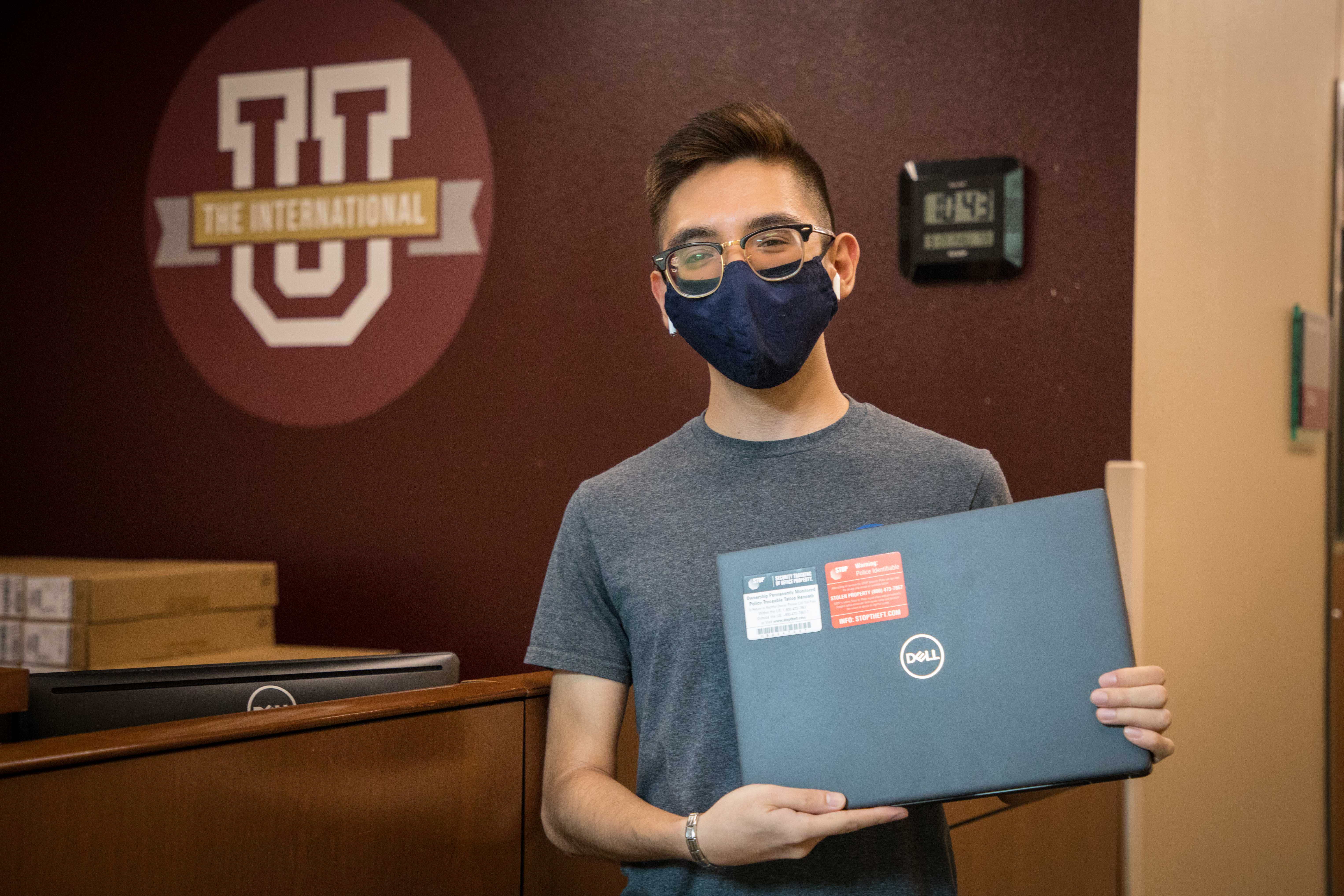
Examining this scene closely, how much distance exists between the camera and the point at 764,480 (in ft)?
4.28

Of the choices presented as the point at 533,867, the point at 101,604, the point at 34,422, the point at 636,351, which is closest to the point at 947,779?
the point at 533,867

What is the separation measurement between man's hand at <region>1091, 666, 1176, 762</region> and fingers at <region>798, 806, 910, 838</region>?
0.22 metres

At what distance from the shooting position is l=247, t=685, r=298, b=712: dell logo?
1.32m

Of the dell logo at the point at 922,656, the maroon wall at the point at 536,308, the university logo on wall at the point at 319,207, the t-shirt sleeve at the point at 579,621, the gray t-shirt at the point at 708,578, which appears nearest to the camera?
A: the dell logo at the point at 922,656

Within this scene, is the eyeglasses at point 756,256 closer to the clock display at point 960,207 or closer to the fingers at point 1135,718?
the fingers at point 1135,718

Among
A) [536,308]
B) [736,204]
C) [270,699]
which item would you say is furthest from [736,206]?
[536,308]

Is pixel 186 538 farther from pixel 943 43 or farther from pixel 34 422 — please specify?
pixel 943 43

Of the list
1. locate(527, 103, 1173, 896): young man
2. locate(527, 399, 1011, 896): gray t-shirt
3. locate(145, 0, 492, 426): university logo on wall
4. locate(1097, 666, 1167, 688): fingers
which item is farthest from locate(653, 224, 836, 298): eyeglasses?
locate(145, 0, 492, 426): university logo on wall

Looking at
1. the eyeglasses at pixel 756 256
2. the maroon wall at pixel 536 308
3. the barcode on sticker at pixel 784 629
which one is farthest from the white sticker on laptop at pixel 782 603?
the maroon wall at pixel 536 308

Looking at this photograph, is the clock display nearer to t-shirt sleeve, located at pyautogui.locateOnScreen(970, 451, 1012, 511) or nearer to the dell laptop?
t-shirt sleeve, located at pyautogui.locateOnScreen(970, 451, 1012, 511)

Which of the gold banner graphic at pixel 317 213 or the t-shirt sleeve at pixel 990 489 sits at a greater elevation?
the gold banner graphic at pixel 317 213

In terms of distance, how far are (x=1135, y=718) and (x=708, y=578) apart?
0.47 metres

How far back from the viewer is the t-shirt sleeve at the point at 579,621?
1311mm

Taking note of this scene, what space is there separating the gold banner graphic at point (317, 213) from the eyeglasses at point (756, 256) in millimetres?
1512
